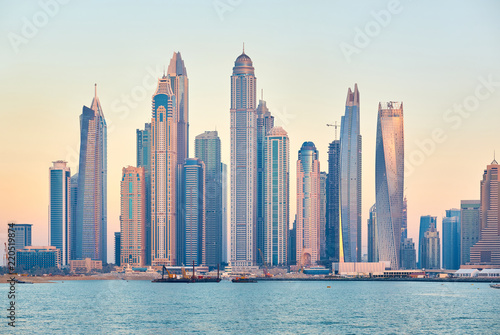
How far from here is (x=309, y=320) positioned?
12656 cm

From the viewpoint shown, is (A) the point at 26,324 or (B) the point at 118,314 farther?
(B) the point at 118,314

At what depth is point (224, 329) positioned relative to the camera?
→ 113m

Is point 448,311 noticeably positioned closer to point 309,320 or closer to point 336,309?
point 336,309

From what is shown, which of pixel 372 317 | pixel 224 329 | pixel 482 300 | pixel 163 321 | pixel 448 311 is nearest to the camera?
pixel 224 329

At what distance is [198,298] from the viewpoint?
186 meters

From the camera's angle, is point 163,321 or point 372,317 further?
point 372,317

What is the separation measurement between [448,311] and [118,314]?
56.1 metres

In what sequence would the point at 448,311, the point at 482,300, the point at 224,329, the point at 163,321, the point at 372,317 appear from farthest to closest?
the point at 482,300
the point at 448,311
the point at 372,317
the point at 163,321
the point at 224,329

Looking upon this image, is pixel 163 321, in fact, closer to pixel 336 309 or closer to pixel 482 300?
pixel 336 309

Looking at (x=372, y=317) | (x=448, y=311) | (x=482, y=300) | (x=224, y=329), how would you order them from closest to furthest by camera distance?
(x=224, y=329), (x=372, y=317), (x=448, y=311), (x=482, y=300)

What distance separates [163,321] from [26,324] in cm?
1947

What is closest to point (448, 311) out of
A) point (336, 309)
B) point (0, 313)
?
point (336, 309)

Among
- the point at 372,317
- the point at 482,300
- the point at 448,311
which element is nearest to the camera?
the point at 372,317

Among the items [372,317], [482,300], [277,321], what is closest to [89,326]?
[277,321]
